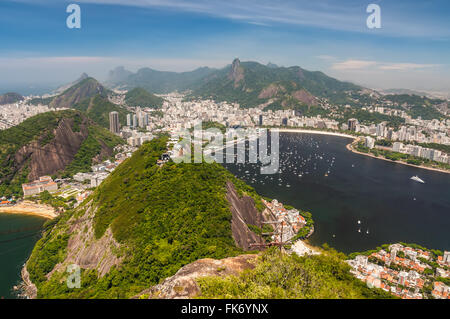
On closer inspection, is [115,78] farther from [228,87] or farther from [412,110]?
[412,110]

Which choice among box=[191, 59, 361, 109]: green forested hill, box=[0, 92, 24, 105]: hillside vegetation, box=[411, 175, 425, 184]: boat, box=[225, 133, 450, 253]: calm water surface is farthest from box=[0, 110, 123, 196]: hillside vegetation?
box=[0, 92, 24, 105]: hillside vegetation

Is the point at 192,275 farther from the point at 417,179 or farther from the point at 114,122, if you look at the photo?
the point at 114,122

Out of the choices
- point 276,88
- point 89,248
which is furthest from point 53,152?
point 276,88

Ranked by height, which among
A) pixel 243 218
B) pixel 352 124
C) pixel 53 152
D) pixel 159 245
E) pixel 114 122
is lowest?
pixel 243 218

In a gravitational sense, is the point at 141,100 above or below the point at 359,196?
above

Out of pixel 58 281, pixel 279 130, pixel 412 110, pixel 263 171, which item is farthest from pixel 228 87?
pixel 58 281

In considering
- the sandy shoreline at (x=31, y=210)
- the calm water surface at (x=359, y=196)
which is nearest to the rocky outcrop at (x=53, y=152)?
the sandy shoreline at (x=31, y=210)

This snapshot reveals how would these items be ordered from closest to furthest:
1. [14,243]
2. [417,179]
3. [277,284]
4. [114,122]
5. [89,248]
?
[277,284] → [89,248] → [14,243] → [417,179] → [114,122]
